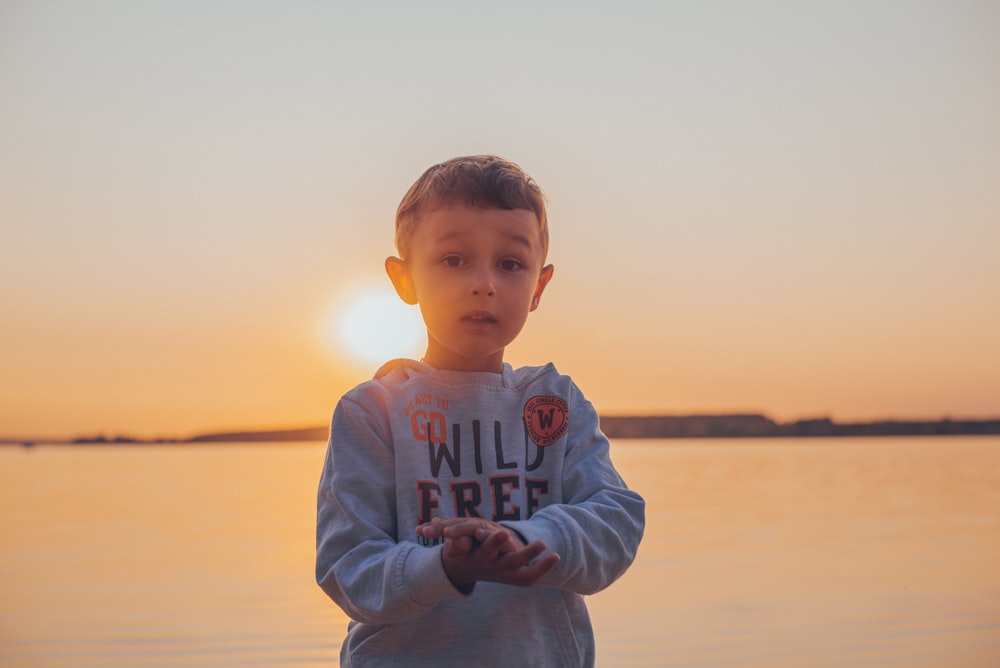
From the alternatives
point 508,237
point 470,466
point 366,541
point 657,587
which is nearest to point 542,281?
point 508,237

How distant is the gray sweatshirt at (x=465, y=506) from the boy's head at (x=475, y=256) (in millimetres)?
86

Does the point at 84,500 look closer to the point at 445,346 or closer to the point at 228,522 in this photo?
the point at 228,522

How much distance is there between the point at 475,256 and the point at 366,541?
1.79 ft

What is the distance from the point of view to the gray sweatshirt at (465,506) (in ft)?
5.58

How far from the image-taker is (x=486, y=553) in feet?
5.03

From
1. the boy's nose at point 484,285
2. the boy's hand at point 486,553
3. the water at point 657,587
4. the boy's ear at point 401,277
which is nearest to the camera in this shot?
the boy's hand at point 486,553

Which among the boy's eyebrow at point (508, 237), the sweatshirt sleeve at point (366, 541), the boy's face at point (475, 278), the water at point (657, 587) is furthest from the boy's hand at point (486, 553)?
the water at point (657, 587)

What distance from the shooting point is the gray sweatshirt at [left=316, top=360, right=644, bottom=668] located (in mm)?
1701

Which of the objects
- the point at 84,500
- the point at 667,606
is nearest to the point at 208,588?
the point at 667,606

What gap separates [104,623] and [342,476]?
13.2ft

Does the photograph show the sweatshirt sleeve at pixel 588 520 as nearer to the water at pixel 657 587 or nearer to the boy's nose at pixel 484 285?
the boy's nose at pixel 484 285

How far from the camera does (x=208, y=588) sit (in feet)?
20.1

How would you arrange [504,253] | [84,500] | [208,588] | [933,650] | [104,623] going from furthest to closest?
[84,500]
[208,588]
[104,623]
[933,650]
[504,253]

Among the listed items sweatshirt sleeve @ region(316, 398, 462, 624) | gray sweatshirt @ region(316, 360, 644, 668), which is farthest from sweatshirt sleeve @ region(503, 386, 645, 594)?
sweatshirt sleeve @ region(316, 398, 462, 624)
